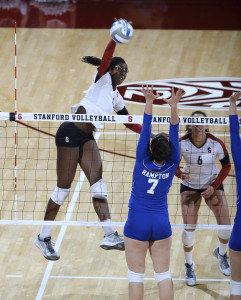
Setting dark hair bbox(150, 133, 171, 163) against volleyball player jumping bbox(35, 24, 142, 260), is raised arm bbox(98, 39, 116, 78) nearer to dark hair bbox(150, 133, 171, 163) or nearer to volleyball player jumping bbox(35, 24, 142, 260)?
volleyball player jumping bbox(35, 24, 142, 260)

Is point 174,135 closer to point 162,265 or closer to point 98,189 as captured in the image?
point 162,265

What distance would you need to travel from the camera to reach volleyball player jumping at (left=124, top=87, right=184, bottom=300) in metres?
8.08

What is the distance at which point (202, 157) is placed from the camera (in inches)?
397

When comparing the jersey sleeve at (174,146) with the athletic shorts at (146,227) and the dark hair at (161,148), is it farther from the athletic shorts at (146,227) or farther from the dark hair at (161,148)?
the athletic shorts at (146,227)

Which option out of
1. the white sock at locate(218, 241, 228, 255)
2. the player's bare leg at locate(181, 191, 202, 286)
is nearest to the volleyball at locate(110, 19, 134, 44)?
the player's bare leg at locate(181, 191, 202, 286)

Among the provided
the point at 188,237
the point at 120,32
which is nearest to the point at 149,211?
the point at 188,237

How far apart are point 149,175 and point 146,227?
58cm

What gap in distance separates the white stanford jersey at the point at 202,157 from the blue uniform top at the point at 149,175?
6.26 feet

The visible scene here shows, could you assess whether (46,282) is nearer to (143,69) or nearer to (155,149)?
(155,149)

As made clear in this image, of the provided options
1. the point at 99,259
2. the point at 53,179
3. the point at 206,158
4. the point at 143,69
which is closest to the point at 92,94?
the point at 206,158

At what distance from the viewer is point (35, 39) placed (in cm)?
1845

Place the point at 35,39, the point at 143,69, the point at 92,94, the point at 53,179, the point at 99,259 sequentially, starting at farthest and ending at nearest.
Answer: the point at 35,39 < the point at 143,69 < the point at 53,179 < the point at 99,259 < the point at 92,94

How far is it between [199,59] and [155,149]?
10088mm

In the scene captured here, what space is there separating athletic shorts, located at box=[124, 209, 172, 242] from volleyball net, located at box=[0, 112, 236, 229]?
117 inches
